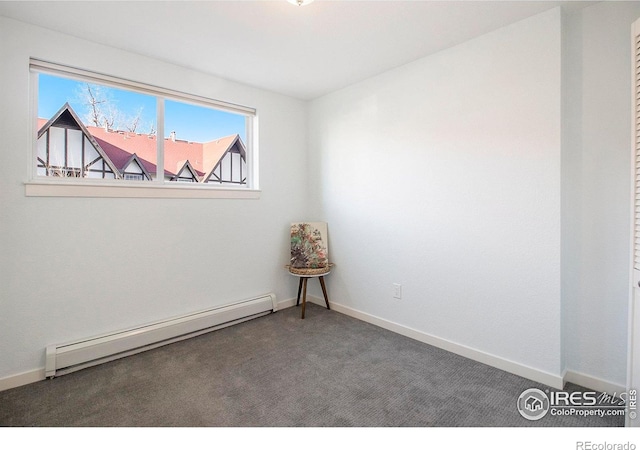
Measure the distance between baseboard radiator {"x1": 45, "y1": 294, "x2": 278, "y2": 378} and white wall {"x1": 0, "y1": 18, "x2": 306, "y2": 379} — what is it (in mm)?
93

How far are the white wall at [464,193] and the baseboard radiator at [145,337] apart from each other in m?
1.10

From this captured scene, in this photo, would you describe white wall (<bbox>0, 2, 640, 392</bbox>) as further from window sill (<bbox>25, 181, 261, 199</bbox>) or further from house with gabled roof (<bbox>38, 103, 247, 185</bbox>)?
house with gabled roof (<bbox>38, 103, 247, 185</bbox>)

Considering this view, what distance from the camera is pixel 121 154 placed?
2.54 metres

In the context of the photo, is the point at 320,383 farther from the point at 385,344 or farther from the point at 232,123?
the point at 232,123

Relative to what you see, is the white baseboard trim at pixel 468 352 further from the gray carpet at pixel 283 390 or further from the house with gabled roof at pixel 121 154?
the house with gabled roof at pixel 121 154

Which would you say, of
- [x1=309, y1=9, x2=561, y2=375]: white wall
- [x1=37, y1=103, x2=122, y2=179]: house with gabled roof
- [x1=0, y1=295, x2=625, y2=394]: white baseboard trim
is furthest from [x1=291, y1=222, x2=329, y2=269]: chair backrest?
[x1=37, y1=103, x2=122, y2=179]: house with gabled roof

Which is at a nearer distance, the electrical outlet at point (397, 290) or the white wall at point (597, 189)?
the white wall at point (597, 189)

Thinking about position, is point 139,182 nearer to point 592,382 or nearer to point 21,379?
point 21,379

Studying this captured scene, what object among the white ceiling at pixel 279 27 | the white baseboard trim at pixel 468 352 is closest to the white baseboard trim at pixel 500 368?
the white baseboard trim at pixel 468 352

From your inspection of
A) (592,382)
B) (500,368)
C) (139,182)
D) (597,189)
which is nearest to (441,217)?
(597,189)

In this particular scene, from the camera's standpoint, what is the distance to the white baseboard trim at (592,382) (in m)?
1.85

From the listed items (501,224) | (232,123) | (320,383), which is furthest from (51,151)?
(501,224)

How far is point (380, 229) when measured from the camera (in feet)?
9.74

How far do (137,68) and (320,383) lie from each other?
2821mm
